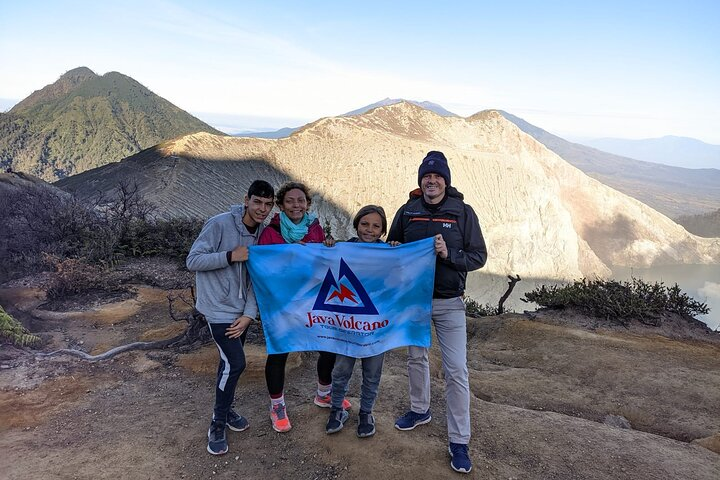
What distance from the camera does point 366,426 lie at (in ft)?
11.5

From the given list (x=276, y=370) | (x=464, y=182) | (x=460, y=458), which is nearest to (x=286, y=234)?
(x=276, y=370)

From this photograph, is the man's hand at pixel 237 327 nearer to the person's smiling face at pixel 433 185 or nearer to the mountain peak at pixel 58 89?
the person's smiling face at pixel 433 185

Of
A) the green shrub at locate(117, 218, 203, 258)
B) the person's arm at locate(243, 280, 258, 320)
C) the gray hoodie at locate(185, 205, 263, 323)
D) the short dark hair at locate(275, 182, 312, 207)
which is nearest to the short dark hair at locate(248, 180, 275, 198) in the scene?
the short dark hair at locate(275, 182, 312, 207)

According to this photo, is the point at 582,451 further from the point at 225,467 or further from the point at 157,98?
the point at 157,98

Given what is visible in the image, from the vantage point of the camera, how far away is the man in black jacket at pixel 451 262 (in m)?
3.29

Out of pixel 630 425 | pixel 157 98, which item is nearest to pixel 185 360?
pixel 630 425

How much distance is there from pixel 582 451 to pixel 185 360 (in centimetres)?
454

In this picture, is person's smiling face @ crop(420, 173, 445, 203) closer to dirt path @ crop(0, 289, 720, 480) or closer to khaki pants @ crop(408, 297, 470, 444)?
khaki pants @ crop(408, 297, 470, 444)

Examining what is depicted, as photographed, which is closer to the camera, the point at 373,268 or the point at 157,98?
the point at 373,268

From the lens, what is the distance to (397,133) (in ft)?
148

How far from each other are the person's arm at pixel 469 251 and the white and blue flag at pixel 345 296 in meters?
0.22

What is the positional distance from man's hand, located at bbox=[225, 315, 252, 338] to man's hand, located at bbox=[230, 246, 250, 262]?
1.68 ft

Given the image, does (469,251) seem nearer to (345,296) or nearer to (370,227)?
(370,227)

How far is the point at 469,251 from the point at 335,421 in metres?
1.83
